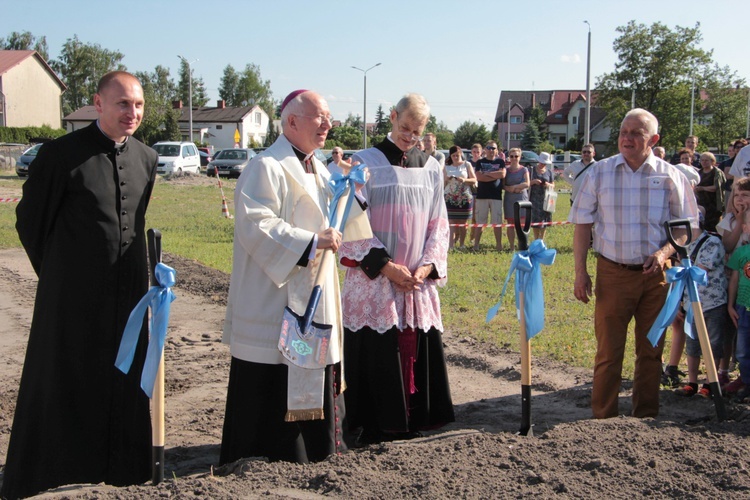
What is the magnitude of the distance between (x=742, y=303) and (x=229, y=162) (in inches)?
1344

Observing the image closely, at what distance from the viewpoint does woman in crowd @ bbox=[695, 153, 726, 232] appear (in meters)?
10.5

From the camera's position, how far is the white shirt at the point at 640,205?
502 cm

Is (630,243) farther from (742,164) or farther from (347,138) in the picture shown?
(347,138)

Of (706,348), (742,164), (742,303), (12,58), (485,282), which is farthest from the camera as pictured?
(12,58)

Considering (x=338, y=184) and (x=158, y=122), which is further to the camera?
(x=158, y=122)

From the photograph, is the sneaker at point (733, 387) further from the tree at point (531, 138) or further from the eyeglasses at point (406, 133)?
the tree at point (531, 138)

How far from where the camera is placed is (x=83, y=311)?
4.04m

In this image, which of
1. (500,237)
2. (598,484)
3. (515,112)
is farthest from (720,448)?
(515,112)

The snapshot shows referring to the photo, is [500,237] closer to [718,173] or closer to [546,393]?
[718,173]

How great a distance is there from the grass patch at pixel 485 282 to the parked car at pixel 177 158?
43.0 feet

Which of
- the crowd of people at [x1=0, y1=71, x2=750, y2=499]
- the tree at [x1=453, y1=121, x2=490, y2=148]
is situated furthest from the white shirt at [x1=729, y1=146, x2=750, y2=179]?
the tree at [x1=453, y1=121, x2=490, y2=148]

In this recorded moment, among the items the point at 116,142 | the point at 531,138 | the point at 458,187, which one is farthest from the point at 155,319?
the point at 531,138

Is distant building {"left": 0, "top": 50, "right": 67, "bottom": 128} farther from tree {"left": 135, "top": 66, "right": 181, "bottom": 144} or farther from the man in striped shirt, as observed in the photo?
the man in striped shirt

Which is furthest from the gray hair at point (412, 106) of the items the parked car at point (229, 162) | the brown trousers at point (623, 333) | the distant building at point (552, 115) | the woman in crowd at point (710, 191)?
the distant building at point (552, 115)
